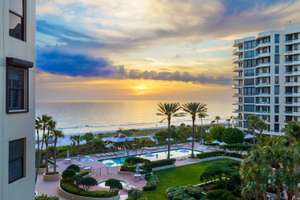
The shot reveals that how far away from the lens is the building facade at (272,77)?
5456 centimetres

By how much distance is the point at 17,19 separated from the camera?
9.19m

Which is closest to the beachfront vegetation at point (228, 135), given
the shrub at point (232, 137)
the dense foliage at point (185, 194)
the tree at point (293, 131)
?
the shrub at point (232, 137)

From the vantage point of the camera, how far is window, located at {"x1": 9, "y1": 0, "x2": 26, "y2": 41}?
882 cm

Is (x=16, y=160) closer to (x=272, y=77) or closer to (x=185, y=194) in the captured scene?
(x=185, y=194)

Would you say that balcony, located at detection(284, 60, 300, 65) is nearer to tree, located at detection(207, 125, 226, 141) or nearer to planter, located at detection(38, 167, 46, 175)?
tree, located at detection(207, 125, 226, 141)

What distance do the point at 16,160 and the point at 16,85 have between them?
7.34 ft

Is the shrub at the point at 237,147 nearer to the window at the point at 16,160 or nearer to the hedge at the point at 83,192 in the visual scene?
the hedge at the point at 83,192

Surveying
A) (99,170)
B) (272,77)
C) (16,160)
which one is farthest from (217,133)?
(16,160)

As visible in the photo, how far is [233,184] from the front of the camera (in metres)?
24.1

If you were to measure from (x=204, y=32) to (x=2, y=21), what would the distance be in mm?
31203

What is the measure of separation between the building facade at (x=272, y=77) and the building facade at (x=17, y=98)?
5204 centimetres

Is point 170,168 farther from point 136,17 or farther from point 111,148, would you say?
point 136,17

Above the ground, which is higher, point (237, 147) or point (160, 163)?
point (237, 147)

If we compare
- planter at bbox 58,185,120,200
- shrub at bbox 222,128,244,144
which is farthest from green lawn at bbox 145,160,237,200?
shrub at bbox 222,128,244,144
